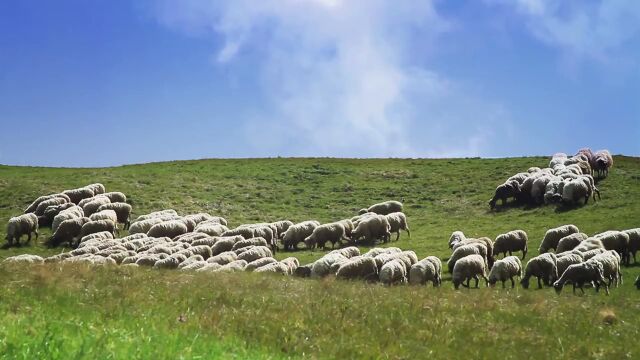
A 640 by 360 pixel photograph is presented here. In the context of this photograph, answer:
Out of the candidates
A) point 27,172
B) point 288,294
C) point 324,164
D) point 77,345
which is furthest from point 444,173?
point 77,345

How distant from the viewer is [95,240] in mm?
32500

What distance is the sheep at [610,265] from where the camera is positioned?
73.5 ft

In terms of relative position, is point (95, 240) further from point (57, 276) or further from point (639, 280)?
point (639, 280)

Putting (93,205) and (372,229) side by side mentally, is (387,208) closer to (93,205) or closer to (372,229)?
(372,229)

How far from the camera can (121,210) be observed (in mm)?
39438

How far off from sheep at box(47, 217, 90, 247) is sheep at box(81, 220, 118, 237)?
449 millimetres

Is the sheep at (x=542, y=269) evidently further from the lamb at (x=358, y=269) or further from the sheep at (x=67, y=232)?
the sheep at (x=67, y=232)

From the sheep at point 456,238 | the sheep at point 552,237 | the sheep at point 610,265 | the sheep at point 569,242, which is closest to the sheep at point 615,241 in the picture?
the sheep at point 569,242

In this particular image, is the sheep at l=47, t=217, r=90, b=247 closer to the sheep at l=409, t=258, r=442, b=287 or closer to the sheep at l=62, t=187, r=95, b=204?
the sheep at l=62, t=187, r=95, b=204

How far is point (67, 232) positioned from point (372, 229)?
16397 mm

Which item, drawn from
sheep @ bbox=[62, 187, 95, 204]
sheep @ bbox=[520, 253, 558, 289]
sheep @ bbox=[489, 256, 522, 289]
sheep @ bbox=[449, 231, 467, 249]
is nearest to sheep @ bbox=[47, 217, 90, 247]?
sheep @ bbox=[62, 187, 95, 204]

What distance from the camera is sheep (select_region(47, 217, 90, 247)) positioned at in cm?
3509

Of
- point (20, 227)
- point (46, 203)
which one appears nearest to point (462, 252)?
point (20, 227)

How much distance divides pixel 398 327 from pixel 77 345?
7.29 meters
